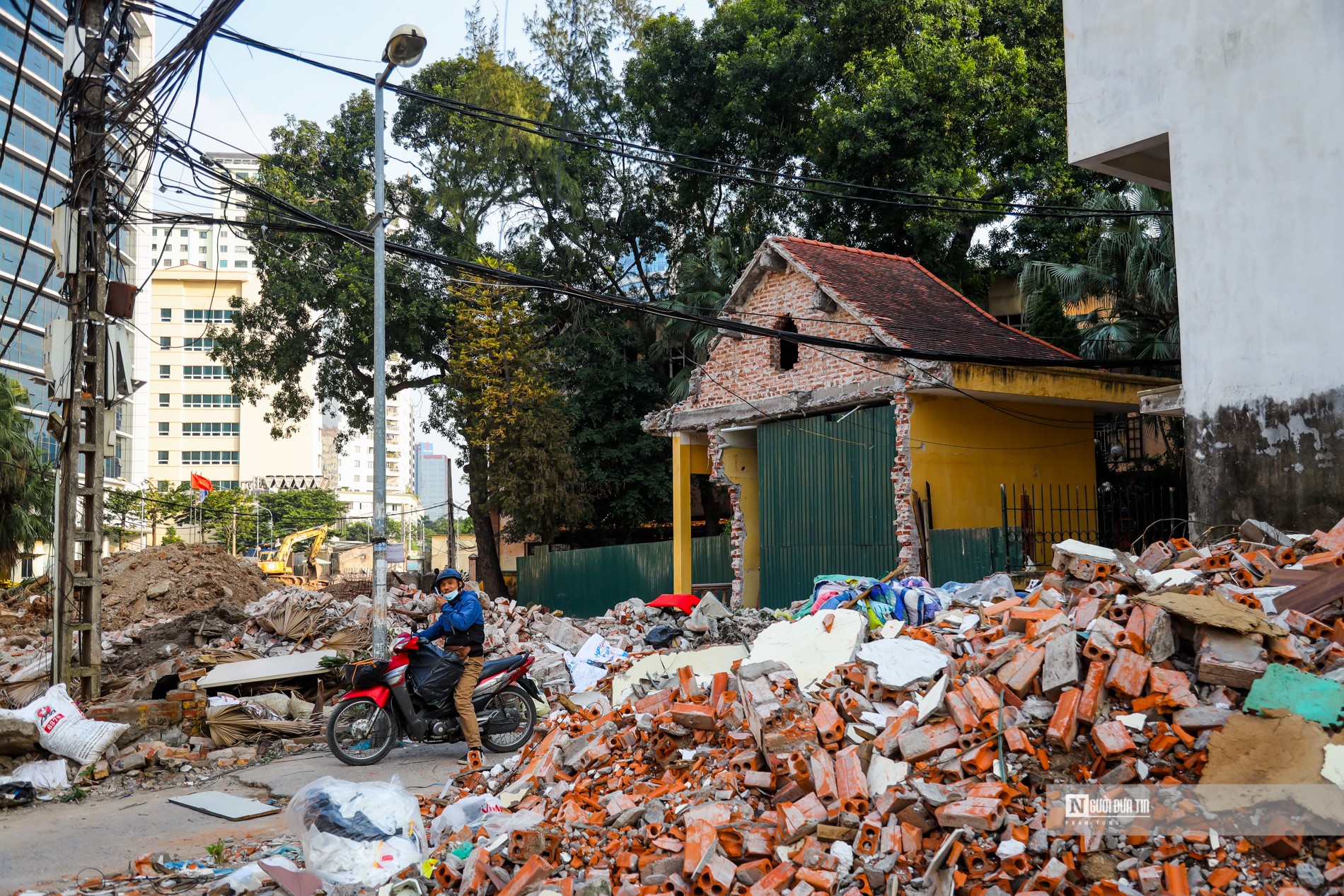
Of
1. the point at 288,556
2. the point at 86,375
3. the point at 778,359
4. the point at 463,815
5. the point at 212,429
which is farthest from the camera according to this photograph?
the point at 212,429

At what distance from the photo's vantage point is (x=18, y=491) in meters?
29.9

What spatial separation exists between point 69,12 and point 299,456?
88.1 meters

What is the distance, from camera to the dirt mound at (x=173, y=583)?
18.1 meters

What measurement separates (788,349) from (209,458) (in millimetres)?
84314

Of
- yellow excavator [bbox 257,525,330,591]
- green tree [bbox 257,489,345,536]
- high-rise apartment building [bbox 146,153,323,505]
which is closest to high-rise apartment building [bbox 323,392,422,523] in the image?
high-rise apartment building [bbox 146,153,323,505]

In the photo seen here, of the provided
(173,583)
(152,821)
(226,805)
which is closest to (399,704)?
(226,805)

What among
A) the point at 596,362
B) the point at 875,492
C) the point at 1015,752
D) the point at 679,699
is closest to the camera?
the point at 1015,752

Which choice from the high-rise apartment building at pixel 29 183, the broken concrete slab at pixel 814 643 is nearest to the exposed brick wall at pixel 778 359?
the broken concrete slab at pixel 814 643

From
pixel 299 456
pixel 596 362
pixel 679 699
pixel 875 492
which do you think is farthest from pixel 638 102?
pixel 299 456

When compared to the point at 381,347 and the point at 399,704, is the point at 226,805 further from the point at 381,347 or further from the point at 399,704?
the point at 381,347

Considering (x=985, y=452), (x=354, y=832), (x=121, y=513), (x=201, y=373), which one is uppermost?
(x=201, y=373)

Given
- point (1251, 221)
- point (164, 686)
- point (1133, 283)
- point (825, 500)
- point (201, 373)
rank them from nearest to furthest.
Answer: point (1251, 221)
point (164, 686)
point (825, 500)
point (1133, 283)
point (201, 373)

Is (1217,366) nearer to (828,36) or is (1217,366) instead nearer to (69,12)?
(69,12)

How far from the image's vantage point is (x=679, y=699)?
745cm
